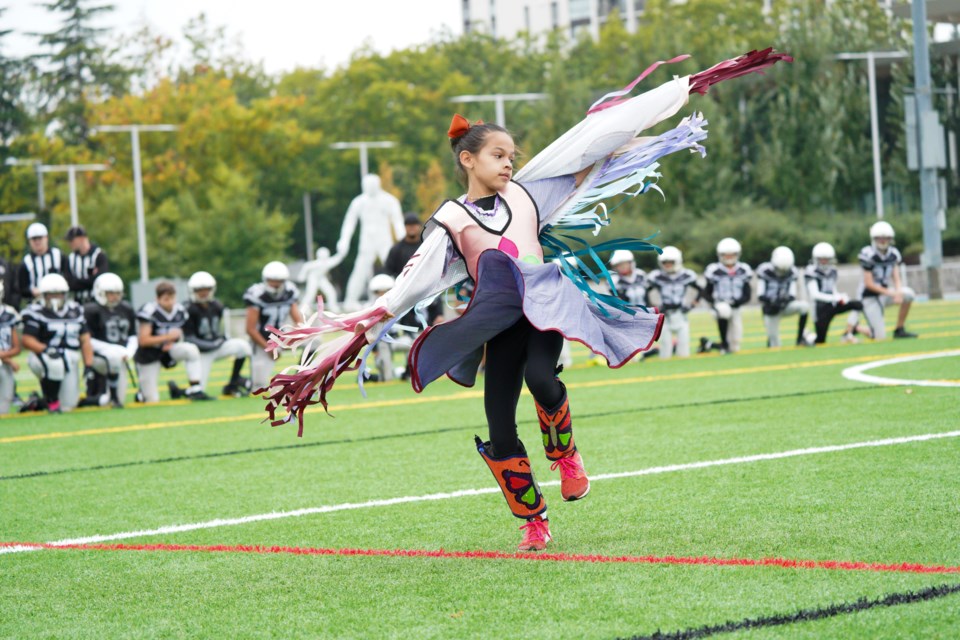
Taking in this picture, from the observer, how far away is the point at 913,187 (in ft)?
149

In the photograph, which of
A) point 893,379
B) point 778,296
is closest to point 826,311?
→ point 778,296

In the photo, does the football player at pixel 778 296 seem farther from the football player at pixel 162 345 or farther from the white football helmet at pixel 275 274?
the football player at pixel 162 345

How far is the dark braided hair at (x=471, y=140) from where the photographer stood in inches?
234

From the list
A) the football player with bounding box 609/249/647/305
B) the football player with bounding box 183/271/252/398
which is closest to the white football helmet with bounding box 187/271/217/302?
the football player with bounding box 183/271/252/398

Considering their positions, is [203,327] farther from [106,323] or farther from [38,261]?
[38,261]

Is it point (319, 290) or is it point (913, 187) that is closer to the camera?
point (319, 290)

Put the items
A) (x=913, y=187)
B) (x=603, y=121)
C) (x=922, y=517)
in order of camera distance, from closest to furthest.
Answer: (x=922, y=517) < (x=603, y=121) < (x=913, y=187)

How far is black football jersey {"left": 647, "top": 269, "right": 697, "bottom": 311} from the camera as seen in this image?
1920 centimetres

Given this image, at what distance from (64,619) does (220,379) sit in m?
15.5

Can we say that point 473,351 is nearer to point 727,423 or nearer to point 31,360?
point 727,423

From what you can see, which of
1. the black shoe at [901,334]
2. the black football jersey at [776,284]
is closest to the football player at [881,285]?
the black shoe at [901,334]

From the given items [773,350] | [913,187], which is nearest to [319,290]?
[913,187]

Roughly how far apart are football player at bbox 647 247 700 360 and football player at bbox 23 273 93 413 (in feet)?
25.7

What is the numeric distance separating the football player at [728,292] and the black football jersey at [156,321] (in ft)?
23.9
